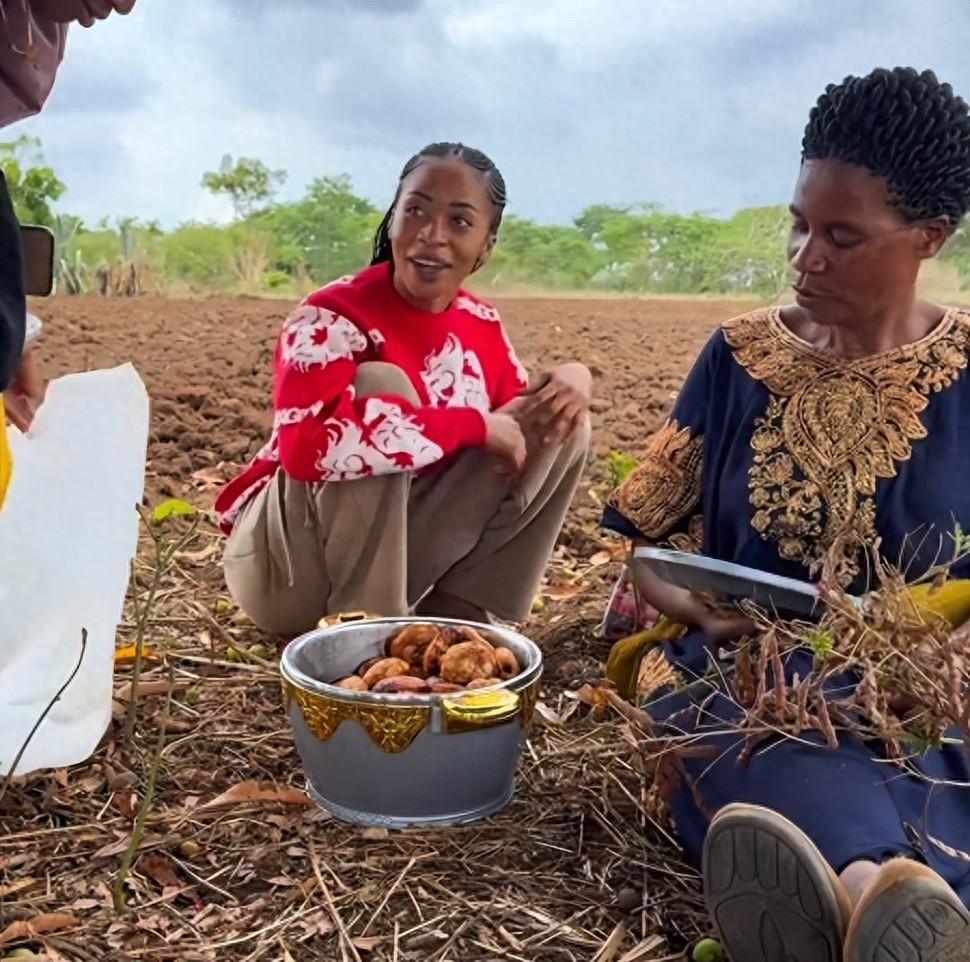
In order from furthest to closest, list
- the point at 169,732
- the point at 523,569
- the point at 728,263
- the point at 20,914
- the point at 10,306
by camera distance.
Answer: the point at 728,263
the point at 523,569
the point at 169,732
the point at 20,914
the point at 10,306

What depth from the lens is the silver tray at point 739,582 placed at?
5.63ft

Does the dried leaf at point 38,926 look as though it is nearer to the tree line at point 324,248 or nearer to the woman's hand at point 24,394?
the woman's hand at point 24,394

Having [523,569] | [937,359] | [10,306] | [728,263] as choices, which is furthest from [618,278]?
[10,306]

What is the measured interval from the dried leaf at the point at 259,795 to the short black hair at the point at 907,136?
50.8 inches

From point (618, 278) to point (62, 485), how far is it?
507cm

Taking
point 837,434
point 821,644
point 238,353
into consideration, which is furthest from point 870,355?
point 238,353

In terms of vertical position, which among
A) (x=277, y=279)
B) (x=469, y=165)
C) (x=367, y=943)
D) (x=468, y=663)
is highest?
(x=469, y=165)

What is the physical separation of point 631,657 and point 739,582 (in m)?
0.51

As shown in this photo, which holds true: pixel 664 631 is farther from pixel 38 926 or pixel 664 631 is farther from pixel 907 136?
pixel 38 926

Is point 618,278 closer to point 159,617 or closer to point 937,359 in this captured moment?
point 159,617

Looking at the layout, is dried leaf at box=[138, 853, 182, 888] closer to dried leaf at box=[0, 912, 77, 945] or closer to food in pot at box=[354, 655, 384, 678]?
dried leaf at box=[0, 912, 77, 945]

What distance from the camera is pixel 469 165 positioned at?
2412 mm

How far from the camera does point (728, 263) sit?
6.17 meters

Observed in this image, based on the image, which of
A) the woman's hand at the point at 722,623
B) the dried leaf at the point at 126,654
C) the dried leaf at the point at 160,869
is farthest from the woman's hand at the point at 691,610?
the dried leaf at the point at 126,654
